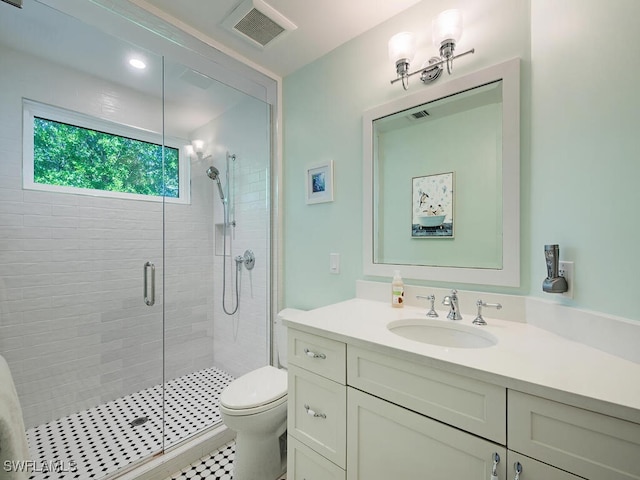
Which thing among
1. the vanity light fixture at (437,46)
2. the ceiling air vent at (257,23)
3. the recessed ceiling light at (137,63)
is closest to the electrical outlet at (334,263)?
the vanity light fixture at (437,46)

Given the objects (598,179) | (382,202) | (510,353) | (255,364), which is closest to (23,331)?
(255,364)

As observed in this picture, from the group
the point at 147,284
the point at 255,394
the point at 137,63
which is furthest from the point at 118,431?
the point at 137,63

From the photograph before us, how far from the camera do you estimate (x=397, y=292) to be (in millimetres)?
1350

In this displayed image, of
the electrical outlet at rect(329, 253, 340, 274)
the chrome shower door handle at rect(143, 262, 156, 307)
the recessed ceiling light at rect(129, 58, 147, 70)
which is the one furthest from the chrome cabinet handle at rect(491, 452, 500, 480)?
the recessed ceiling light at rect(129, 58, 147, 70)

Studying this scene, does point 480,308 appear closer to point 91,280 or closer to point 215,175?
point 215,175

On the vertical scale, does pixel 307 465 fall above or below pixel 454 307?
below

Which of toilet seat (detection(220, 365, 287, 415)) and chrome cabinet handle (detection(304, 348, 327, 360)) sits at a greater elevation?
chrome cabinet handle (detection(304, 348, 327, 360))

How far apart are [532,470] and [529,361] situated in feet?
0.79

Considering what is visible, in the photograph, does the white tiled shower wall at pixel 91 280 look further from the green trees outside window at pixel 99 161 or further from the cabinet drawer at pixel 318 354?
the cabinet drawer at pixel 318 354

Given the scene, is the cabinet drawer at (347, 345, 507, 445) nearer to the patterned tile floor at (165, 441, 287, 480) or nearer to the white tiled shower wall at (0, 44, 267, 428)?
the patterned tile floor at (165, 441, 287, 480)

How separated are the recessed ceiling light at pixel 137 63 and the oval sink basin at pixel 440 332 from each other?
2.16 metres

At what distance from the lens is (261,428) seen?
131 cm

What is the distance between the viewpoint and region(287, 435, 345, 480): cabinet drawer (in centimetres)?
100

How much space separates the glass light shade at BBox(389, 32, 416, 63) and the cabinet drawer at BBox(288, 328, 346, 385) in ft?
4.49
